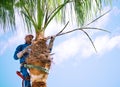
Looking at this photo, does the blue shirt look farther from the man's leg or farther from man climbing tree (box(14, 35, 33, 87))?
the man's leg

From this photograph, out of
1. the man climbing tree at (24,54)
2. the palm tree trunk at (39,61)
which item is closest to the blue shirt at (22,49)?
the man climbing tree at (24,54)

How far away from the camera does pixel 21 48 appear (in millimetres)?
7969

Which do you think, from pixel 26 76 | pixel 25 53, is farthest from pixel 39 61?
pixel 26 76

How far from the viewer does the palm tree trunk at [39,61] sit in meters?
7.30

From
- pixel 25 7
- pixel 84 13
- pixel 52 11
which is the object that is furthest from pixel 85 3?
pixel 25 7

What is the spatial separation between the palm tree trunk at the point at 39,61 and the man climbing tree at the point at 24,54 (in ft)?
0.77

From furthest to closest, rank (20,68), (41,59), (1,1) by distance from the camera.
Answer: (1,1) < (20,68) < (41,59)

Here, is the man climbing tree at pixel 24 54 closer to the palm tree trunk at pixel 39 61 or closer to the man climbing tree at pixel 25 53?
the man climbing tree at pixel 25 53

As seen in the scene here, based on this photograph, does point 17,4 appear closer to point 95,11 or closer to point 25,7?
point 25,7

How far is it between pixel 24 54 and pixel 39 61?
0.52 metres

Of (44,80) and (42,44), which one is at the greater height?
(42,44)

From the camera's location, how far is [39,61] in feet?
24.0

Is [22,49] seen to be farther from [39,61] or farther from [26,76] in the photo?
[39,61]

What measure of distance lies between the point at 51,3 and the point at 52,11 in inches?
19.1
